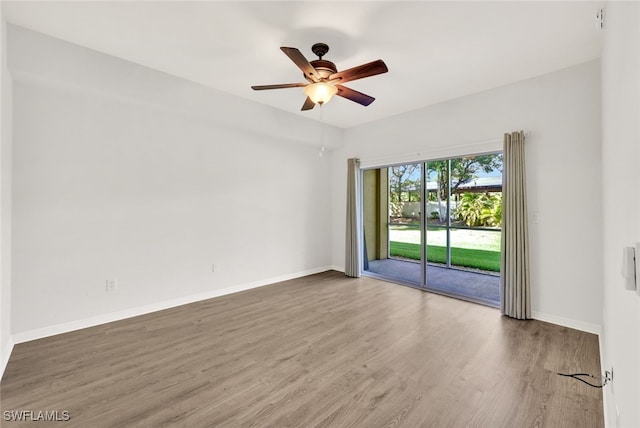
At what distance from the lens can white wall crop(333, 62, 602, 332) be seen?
2955 millimetres

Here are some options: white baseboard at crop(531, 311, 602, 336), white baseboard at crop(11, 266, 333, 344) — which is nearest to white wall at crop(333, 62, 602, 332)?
white baseboard at crop(531, 311, 602, 336)

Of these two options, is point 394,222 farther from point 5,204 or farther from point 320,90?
point 5,204

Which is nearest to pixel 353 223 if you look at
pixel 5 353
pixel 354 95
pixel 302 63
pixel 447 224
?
pixel 447 224

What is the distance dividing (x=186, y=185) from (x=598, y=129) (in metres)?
4.79

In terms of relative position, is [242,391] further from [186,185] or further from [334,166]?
[334,166]

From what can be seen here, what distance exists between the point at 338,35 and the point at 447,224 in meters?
3.25

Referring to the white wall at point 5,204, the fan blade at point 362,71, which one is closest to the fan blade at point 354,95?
the fan blade at point 362,71

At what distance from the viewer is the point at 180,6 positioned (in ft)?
7.34

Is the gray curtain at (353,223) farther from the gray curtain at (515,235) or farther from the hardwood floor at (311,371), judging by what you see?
the gray curtain at (515,235)

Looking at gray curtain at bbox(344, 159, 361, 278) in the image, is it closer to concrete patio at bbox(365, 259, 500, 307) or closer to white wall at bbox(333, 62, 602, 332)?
concrete patio at bbox(365, 259, 500, 307)

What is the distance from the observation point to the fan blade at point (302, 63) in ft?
Result: 7.00

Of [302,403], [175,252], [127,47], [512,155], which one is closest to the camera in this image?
[302,403]

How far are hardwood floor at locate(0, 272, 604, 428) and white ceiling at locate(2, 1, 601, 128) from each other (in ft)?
9.41

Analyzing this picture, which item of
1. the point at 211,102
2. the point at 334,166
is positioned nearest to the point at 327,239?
the point at 334,166
